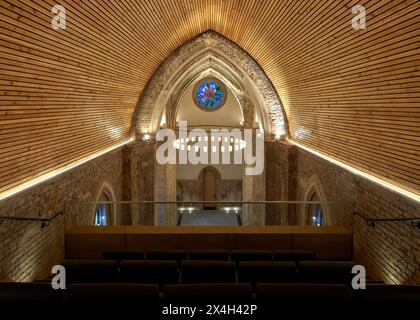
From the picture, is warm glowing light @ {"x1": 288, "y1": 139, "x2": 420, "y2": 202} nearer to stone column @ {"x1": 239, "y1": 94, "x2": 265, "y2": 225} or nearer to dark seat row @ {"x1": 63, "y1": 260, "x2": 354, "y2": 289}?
dark seat row @ {"x1": 63, "y1": 260, "x2": 354, "y2": 289}

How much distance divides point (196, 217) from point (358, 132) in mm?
14109

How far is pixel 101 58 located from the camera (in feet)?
23.6

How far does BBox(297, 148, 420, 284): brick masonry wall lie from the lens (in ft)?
16.7

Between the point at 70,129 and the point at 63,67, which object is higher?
the point at 63,67

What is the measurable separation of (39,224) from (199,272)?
3.41 meters

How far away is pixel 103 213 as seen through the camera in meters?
10.3

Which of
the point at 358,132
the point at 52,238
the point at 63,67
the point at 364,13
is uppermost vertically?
the point at 364,13

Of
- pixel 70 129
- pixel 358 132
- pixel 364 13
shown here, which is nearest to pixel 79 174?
pixel 70 129

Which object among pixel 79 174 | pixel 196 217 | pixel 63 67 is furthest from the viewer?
pixel 196 217

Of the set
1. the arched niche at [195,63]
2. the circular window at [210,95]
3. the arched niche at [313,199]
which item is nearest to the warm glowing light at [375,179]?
the arched niche at [313,199]

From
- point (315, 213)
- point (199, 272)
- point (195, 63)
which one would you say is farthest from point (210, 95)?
point (199, 272)

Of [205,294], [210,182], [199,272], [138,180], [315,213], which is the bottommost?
[315,213]

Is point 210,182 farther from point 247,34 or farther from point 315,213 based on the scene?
point 247,34

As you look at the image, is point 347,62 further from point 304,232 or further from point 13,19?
point 13,19
